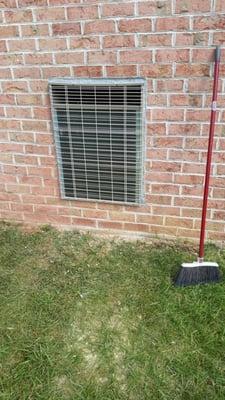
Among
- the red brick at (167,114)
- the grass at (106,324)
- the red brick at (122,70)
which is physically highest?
the red brick at (122,70)

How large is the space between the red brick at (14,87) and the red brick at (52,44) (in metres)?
0.28

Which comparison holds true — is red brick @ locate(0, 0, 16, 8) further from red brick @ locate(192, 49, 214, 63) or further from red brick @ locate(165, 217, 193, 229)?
red brick @ locate(165, 217, 193, 229)

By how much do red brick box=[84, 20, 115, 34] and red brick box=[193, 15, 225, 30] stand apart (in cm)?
50

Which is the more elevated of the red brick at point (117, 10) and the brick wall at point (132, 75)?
the red brick at point (117, 10)

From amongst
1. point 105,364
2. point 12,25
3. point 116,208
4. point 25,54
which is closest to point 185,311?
point 105,364

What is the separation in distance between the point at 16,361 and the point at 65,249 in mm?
990

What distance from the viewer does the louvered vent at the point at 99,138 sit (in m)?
2.52

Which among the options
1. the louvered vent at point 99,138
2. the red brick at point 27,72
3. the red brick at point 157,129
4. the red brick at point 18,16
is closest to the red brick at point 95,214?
the louvered vent at point 99,138

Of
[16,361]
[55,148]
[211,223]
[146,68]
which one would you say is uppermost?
[146,68]

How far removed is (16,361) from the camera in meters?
1.99

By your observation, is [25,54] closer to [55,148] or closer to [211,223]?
[55,148]

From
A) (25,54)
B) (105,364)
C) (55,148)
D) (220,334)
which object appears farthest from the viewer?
(55,148)

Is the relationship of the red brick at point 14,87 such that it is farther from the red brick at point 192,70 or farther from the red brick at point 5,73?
the red brick at point 192,70

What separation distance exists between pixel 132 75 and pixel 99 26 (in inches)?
13.9
